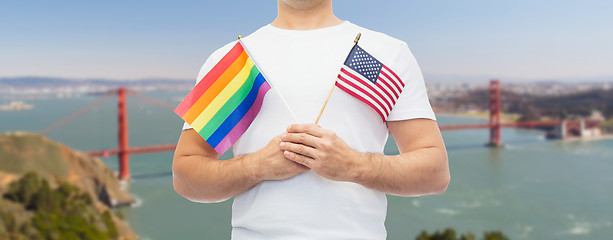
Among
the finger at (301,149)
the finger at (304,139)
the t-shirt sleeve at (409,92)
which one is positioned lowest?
the finger at (301,149)

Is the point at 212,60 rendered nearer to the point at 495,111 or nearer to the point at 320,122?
the point at 320,122

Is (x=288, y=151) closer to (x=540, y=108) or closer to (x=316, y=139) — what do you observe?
(x=316, y=139)

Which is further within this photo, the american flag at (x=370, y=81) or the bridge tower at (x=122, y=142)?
the bridge tower at (x=122, y=142)

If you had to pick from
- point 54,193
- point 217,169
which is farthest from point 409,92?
point 54,193

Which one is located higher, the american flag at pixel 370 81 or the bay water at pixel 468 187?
the american flag at pixel 370 81

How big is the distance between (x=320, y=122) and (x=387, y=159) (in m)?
0.12

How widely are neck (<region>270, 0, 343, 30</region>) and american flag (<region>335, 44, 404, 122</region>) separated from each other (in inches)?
3.2

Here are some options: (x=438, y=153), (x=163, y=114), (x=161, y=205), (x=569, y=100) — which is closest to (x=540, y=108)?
(x=569, y=100)

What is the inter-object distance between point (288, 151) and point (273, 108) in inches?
4.2

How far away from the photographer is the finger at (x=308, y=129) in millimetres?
790

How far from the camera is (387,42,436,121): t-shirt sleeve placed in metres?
0.88

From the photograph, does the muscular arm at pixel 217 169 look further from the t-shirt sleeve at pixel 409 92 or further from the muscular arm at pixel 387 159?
the t-shirt sleeve at pixel 409 92

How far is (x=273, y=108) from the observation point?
0.88m

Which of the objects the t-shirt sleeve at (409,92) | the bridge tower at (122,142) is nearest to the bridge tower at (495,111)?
the bridge tower at (122,142)
